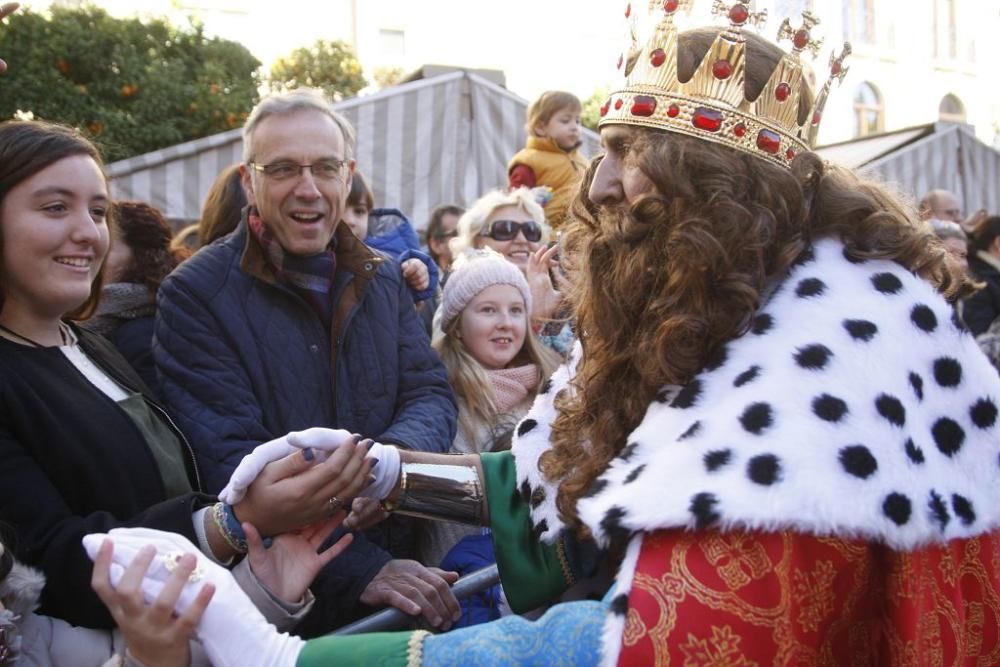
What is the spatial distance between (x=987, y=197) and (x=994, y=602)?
29.5 ft

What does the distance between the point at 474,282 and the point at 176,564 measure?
7.94ft

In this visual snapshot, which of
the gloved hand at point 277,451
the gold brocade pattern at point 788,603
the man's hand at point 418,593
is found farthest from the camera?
the man's hand at point 418,593

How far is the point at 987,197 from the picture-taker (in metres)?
9.75

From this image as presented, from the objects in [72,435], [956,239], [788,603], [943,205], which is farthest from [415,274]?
[943,205]

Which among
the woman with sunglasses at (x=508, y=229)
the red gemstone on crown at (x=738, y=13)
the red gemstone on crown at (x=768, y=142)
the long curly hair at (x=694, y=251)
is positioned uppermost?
the red gemstone on crown at (x=738, y=13)

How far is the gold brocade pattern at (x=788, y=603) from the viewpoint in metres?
1.60

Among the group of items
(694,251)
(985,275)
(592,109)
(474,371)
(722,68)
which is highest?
(722,68)

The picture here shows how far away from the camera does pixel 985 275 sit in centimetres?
639

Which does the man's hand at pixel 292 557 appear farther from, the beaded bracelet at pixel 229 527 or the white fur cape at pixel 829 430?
the white fur cape at pixel 829 430

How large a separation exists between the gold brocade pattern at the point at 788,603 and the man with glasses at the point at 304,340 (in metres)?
1.12

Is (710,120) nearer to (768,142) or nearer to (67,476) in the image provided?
(768,142)

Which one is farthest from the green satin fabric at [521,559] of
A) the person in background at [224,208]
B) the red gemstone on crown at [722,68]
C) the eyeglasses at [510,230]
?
the eyeglasses at [510,230]

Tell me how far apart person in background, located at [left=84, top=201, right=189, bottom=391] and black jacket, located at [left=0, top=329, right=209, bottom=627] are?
1.85 feet

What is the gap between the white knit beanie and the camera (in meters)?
4.06
